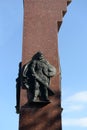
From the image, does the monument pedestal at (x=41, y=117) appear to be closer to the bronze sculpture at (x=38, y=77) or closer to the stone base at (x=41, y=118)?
the stone base at (x=41, y=118)

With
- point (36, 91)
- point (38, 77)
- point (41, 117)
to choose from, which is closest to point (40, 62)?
point (38, 77)

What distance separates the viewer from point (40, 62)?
998 centimetres

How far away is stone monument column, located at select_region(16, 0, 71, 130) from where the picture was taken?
30.9ft

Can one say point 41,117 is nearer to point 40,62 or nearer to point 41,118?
point 41,118

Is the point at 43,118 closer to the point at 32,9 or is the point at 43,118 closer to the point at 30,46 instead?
the point at 30,46

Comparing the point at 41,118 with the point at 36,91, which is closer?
the point at 41,118

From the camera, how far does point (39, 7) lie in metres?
10.6

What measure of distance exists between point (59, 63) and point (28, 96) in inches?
49.5

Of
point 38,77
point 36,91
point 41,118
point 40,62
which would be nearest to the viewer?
point 41,118

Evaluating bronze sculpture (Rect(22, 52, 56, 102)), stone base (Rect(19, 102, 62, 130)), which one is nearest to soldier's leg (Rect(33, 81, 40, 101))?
bronze sculpture (Rect(22, 52, 56, 102))

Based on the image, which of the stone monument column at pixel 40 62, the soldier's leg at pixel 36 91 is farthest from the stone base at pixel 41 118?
the soldier's leg at pixel 36 91

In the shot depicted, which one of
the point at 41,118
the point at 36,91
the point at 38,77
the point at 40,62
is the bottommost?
the point at 41,118

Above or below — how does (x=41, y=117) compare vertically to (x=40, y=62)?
below

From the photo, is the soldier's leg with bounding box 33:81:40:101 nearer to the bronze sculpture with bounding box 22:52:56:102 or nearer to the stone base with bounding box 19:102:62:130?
the bronze sculpture with bounding box 22:52:56:102
